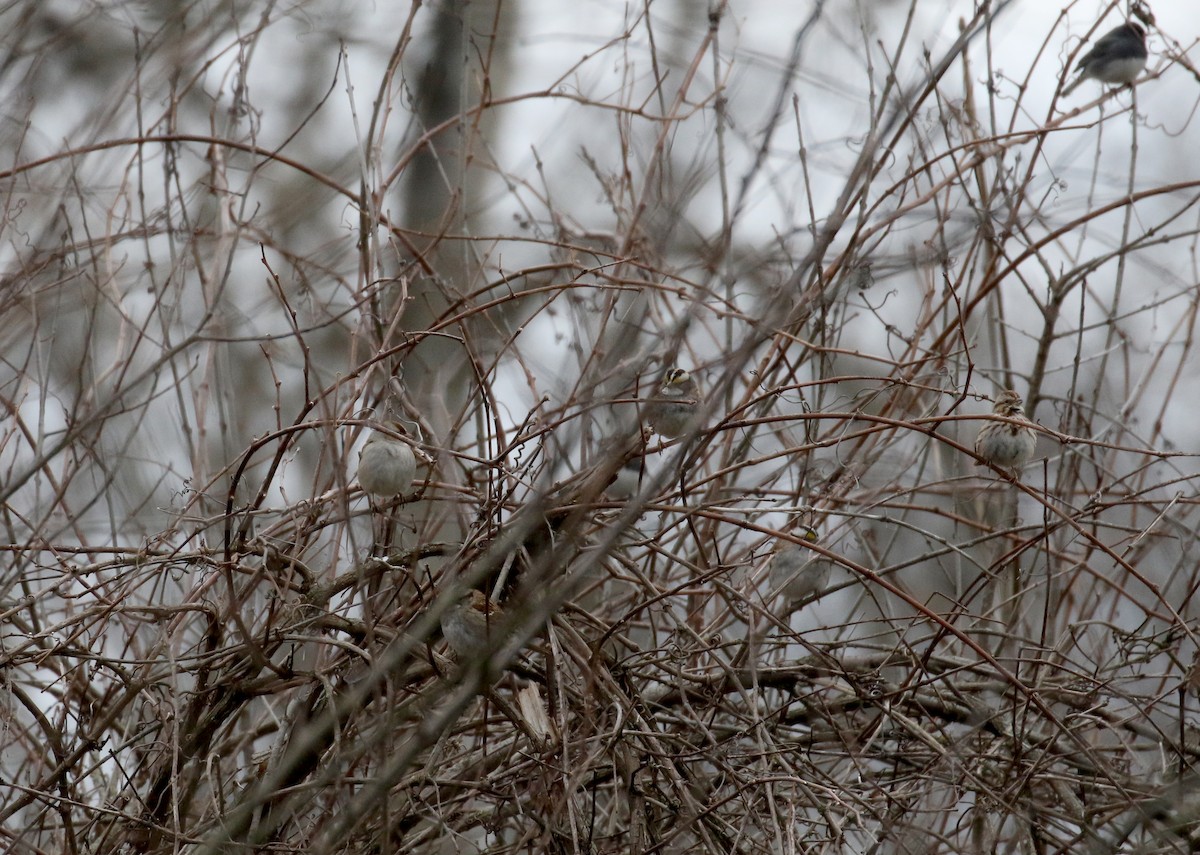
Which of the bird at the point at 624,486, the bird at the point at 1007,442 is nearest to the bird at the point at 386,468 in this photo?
the bird at the point at 624,486

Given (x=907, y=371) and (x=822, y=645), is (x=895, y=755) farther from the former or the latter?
(x=907, y=371)

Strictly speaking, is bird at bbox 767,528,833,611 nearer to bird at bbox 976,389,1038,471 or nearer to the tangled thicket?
the tangled thicket

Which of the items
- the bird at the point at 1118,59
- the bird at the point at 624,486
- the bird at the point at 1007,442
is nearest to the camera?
the bird at the point at 1007,442

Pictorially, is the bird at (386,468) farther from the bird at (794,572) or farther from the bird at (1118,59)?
the bird at (1118,59)

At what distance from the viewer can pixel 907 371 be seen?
347 centimetres

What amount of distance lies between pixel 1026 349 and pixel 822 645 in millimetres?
5610

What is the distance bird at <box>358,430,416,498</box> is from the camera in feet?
8.16

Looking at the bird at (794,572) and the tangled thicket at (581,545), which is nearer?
the tangled thicket at (581,545)

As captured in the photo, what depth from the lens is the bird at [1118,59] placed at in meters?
4.16

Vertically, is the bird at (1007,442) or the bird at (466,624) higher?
the bird at (1007,442)

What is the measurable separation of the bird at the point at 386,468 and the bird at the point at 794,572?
1.10 meters

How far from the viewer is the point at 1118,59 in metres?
4.18

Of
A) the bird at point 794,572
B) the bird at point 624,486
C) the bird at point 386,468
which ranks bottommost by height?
the bird at point 386,468

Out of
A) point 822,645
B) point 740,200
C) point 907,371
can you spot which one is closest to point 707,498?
point 822,645
